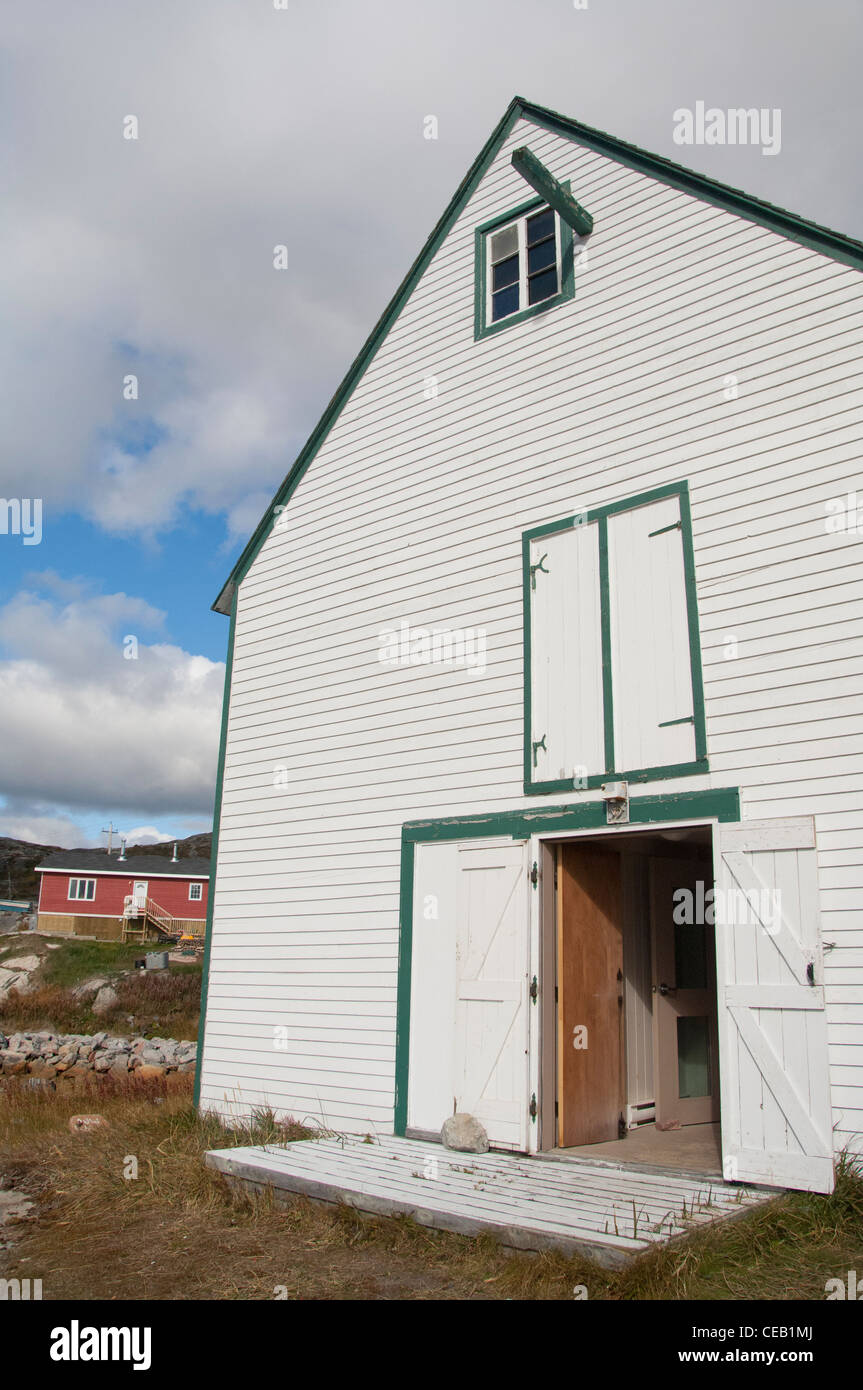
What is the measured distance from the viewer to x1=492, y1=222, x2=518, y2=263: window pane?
33.5 feet

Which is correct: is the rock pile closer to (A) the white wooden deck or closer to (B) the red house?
(A) the white wooden deck

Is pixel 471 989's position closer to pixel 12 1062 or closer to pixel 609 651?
pixel 609 651

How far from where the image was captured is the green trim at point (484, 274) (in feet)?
31.3

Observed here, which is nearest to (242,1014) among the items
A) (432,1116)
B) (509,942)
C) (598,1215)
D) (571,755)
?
(432,1116)

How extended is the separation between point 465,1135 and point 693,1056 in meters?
2.82

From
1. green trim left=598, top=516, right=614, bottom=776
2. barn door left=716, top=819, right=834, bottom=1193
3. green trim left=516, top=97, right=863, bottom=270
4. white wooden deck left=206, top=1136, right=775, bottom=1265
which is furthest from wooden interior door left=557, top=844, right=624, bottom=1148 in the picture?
green trim left=516, top=97, right=863, bottom=270

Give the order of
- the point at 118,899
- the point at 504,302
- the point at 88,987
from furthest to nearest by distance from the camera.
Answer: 1. the point at 118,899
2. the point at 88,987
3. the point at 504,302

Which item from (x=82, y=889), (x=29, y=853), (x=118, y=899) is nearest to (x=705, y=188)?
(x=118, y=899)

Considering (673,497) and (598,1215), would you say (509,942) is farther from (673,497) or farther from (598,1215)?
(673,497)

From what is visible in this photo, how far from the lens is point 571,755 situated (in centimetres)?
826

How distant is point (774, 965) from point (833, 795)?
4.00ft

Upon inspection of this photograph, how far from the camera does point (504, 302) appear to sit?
33.4 ft

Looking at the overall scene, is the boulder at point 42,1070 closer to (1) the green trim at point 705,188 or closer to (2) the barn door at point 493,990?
(2) the barn door at point 493,990

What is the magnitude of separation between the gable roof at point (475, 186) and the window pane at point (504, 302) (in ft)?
4.13
